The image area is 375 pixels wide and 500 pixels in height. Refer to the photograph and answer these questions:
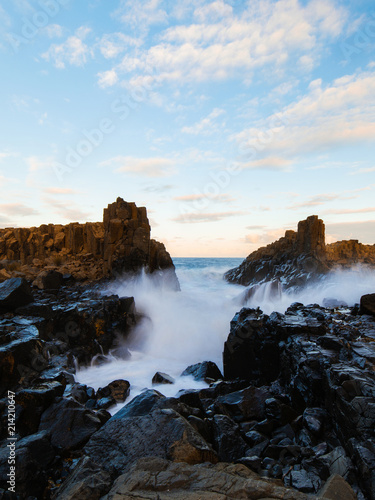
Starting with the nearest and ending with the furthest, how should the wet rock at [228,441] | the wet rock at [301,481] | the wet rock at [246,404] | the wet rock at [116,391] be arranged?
the wet rock at [301,481], the wet rock at [228,441], the wet rock at [246,404], the wet rock at [116,391]

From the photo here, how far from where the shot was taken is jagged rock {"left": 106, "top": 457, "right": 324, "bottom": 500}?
2.39 m

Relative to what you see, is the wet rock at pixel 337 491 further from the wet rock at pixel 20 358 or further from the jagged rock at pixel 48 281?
the jagged rock at pixel 48 281

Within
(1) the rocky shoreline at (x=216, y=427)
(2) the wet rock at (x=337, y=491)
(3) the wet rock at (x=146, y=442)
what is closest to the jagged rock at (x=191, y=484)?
(1) the rocky shoreline at (x=216, y=427)

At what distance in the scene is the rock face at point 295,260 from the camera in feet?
105

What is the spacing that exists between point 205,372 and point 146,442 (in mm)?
5731

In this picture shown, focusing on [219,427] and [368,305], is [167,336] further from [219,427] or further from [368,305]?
[219,427]

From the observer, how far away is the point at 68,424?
4.78 m

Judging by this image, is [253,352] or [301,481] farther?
[253,352]

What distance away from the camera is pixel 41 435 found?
4324 millimetres

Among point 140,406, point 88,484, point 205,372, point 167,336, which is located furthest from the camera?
point 167,336

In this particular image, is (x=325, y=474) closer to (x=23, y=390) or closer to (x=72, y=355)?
(x=23, y=390)

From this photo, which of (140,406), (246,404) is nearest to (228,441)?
(140,406)

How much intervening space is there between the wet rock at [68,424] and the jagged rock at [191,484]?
2.22m

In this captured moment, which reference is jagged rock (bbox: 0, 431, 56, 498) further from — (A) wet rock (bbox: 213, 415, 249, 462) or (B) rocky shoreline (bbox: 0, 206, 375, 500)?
(A) wet rock (bbox: 213, 415, 249, 462)
